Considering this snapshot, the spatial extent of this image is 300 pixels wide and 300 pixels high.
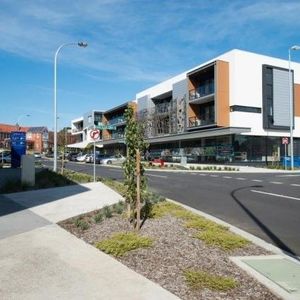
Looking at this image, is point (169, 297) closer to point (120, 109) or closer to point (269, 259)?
point (269, 259)

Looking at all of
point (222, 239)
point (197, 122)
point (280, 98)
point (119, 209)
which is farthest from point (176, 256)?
point (197, 122)

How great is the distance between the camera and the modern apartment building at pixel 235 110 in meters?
43.1

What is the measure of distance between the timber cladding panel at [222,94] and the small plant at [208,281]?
37925mm

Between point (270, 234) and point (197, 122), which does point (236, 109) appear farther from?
point (270, 234)

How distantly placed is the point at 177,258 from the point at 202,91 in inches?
1670

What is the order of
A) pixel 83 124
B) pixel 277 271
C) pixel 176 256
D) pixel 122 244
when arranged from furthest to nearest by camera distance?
pixel 83 124 < pixel 122 244 < pixel 176 256 < pixel 277 271

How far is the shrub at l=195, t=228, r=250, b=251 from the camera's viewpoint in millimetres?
7173

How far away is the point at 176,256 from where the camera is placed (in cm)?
655

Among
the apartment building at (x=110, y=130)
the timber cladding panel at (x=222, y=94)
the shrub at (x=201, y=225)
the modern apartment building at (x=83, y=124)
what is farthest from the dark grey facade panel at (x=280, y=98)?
the modern apartment building at (x=83, y=124)

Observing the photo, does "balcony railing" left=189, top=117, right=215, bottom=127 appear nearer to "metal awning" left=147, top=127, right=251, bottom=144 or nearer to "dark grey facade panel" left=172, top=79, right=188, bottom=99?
"metal awning" left=147, top=127, right=251, bottom=144

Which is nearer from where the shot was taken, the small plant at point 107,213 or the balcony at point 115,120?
the small plant at point 107,213

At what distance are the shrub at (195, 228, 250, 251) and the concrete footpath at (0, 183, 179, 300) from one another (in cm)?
190

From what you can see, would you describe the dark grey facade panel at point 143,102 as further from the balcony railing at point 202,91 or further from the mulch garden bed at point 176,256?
the mulch garden bed at point 176,256

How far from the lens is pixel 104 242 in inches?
281
